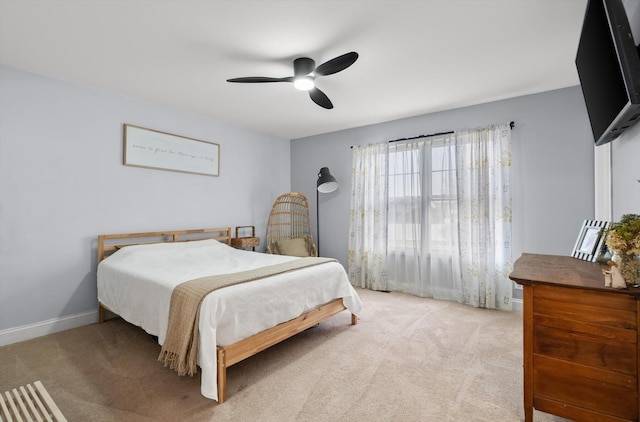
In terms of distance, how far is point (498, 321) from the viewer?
3.13 meters

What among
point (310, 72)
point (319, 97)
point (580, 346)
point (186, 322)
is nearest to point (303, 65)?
point (310, 72)

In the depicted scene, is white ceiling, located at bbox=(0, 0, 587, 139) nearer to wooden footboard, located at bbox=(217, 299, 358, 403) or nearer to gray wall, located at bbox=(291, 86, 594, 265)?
gray wall, located at bbox=(291, 86, 594, 265)

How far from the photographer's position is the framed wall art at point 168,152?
11.3 ft

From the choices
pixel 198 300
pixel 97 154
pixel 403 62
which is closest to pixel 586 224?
pixel 403 62

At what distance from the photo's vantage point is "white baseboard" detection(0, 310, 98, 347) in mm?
2658

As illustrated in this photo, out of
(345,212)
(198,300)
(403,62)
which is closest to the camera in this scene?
(198,300)

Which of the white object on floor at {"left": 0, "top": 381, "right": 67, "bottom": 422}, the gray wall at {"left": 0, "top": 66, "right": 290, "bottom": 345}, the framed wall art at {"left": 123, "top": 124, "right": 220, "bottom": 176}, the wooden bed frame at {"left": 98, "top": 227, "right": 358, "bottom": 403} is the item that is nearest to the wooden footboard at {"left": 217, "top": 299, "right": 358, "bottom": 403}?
the wooden bed frame at {"left": 98, "top": 227, "right": 358, "bottom": 403}

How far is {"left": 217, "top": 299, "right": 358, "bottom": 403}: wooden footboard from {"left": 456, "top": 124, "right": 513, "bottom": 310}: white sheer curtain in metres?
1.83

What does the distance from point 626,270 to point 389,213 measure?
3.01 m

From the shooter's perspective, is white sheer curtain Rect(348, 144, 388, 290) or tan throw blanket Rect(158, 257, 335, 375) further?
white sheer curtain Rect(348, 144, 388, 290)

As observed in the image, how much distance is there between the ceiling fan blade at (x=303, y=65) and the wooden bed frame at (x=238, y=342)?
2033 mm

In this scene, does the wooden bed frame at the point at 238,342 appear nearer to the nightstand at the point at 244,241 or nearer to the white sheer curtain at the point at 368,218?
the nightstand at the point at 244,241

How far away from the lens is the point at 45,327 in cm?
286

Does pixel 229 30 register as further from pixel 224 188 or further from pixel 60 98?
pixel 224 188
